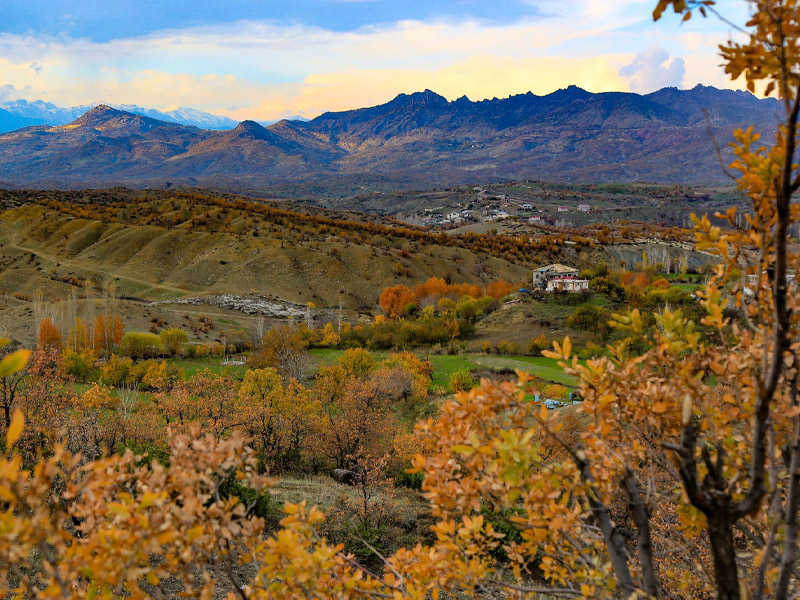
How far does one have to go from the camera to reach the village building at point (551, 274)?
67.5 m

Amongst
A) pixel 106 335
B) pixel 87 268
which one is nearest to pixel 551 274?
pixel 106 335

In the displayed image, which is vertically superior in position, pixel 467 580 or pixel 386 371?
pixel 467 580

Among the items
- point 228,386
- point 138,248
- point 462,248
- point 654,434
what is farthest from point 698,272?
point 654,434

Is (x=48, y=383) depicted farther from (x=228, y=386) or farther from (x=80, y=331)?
(x=80, y=331)

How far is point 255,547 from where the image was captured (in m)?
2.81

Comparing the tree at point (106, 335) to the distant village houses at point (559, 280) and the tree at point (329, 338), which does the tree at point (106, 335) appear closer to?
the tree at point (329, 338)

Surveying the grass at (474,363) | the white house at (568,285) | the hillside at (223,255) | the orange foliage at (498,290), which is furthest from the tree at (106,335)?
the orange foliage at (498,290)

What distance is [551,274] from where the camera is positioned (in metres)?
68.8

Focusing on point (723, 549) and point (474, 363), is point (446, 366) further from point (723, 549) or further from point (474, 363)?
point (723, 549)

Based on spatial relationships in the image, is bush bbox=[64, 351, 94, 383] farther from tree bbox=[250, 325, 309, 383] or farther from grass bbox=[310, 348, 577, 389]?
grass bbox=[310, 348, 577, 389]

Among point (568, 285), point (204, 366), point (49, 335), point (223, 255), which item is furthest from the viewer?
point (223, 255)

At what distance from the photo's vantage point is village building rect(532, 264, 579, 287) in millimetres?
67463

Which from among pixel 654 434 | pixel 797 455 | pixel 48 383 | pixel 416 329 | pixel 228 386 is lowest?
pixel 416 329

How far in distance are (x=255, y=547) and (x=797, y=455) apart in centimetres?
272
